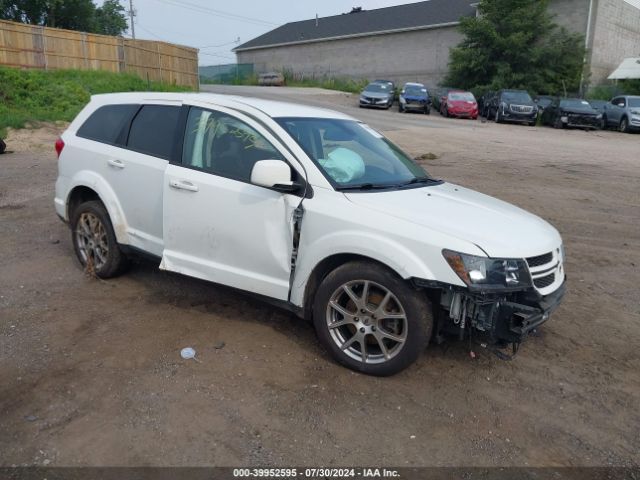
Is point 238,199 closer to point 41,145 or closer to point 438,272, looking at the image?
point 438,272

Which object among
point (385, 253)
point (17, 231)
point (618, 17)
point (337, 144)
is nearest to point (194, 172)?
point (337, 144)

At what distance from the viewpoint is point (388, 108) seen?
32.8 m

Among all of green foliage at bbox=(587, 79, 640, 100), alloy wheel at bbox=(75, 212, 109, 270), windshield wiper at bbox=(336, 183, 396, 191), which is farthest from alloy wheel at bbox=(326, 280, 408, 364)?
green foliage at bbox=(587, 79, 640, 100)

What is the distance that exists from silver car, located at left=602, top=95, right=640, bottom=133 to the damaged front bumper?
25861 mm

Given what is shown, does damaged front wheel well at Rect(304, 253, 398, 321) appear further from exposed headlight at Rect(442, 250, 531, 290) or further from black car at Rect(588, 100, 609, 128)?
black car at Rect(588, 100, 609, 128)

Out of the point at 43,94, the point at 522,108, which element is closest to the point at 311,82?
the point at 522,108

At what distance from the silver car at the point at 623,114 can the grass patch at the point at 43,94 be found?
22.9 meters

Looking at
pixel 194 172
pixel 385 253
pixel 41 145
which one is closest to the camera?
pixel 385 253

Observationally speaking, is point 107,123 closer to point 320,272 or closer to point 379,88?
point 320,272

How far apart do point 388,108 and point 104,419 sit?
31146 mm

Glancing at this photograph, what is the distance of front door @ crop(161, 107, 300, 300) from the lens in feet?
13.4

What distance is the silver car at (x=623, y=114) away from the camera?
25.5 metres

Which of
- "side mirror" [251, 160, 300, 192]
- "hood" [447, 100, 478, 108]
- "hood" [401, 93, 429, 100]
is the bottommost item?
"side mirror" [251, 160, 300, 192]

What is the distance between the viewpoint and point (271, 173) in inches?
152
